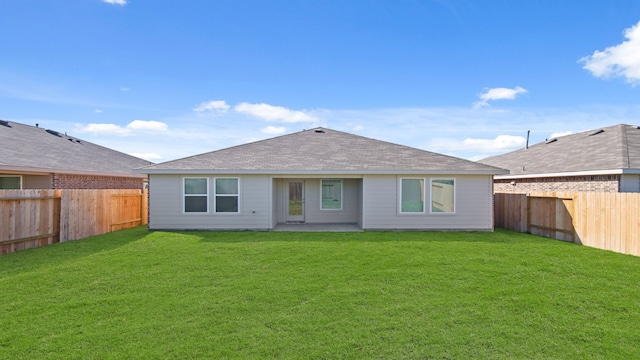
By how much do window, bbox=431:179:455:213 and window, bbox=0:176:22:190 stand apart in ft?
53.0

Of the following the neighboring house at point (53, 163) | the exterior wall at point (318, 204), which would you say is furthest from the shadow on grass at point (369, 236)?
the neighboring house at point (53, 163)

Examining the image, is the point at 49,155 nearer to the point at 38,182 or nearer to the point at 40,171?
the point at 38,182

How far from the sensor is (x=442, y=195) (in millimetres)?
12320

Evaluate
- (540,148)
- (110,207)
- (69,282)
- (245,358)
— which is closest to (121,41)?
(110,207)

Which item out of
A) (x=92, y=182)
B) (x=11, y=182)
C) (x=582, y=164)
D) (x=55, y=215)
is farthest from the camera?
(x=92, y=182)

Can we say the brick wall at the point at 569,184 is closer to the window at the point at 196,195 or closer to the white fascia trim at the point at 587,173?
the white fascia trim at the point at 587,173

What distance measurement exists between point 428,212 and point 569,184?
607 centimetres

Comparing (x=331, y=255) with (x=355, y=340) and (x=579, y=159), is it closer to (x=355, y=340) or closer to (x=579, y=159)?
(x=355, y=340)

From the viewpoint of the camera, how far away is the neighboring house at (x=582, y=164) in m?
11.1

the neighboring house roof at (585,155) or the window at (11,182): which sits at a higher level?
the neighboring house roof at (585,155)

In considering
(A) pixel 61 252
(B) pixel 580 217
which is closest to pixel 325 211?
(B) pixel 580 217

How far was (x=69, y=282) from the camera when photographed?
244 inches

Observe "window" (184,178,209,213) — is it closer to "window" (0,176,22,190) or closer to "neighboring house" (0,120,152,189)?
"neighboring house" (0,120,152,189)

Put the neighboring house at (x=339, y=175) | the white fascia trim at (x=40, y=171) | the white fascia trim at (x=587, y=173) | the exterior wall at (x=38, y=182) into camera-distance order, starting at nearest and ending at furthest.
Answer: the white fascia trim at (x=587, y=173)
the white fascia trim at (x=40, y=171)
the neighboring house at (x=339, y=175)
the exterior wall at (x=38, y=182)
